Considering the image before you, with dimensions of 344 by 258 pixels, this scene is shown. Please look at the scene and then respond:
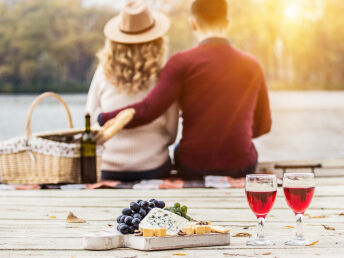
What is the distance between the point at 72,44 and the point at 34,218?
74524 mm

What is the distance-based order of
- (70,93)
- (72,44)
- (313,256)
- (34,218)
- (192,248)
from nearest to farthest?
1. (313,256)
2. (192,248)
3. (34,218)
4. (70,93)
5. (72,44)

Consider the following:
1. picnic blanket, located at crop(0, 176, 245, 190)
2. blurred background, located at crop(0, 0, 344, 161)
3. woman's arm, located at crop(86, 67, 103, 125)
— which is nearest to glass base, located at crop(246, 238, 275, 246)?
picnic blanket, located at crop(0, 176, 245, 190)

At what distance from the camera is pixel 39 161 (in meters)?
3.71

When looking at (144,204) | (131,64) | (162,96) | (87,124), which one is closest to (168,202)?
(144,204)

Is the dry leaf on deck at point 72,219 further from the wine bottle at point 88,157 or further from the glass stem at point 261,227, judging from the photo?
the wine bottle at point 88,157

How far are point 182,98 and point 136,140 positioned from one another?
1.31ft

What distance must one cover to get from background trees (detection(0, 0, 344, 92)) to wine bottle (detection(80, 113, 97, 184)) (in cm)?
4637

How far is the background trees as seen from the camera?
5947 centimetres

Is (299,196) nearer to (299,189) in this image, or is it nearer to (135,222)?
(299,189)

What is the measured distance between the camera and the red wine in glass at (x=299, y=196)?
1.54 meters

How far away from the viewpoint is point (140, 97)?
12.6ft

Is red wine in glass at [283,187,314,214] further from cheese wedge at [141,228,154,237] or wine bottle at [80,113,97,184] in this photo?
wine bottle at [80,113,97,184]

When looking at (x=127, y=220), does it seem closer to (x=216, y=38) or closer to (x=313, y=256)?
(x=313, y=256)

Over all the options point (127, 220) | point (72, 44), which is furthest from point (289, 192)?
point (72, 44)
